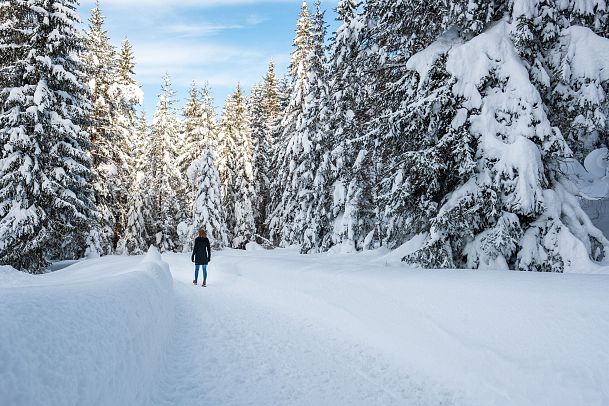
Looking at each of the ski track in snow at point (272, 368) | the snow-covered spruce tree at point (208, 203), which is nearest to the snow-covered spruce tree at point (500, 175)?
the ski track in snow at point (272, 368)

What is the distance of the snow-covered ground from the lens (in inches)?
101

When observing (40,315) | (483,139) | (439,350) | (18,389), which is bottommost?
(439,350)

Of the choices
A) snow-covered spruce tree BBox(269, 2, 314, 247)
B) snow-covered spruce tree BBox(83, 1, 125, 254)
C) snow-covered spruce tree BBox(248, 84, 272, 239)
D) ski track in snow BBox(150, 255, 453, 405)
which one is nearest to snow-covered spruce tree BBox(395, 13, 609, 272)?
ski track in snow BBox(150, 255, 453, 405)

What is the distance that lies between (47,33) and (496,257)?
1869cm

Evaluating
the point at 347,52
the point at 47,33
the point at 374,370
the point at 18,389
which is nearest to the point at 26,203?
the point at 47,33

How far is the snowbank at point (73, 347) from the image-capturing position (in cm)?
208

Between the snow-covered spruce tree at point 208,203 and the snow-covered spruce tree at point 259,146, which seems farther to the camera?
the snow-covered spruce tree at point 259,146

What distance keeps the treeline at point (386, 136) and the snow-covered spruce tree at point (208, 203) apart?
0.40ft

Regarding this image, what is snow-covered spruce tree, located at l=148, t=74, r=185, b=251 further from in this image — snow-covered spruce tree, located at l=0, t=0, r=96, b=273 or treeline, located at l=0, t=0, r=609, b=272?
snow-covered spruce tree, located at l=0, t=0, r=96, b=273

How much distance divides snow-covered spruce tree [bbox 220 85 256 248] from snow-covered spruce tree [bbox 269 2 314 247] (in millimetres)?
4343

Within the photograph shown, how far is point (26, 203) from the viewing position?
15344 mm

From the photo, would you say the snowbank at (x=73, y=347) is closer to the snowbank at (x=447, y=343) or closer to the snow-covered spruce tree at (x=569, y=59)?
the snowbank at (x=447, y=343)

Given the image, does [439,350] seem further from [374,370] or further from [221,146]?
[221,146]

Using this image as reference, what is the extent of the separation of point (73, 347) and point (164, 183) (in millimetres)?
35588
